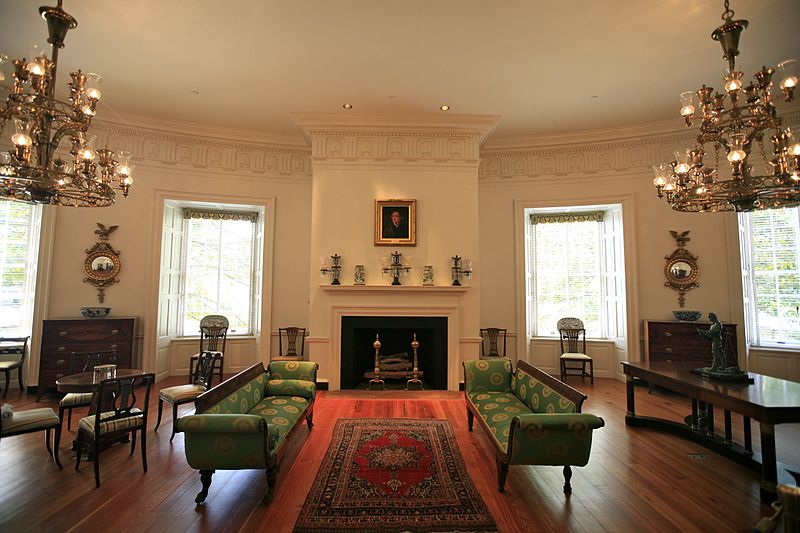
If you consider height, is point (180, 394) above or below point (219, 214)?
below

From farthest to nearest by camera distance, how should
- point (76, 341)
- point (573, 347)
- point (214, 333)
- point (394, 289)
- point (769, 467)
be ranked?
point (573, 347) → point (214, 333) → point (394, 289) → point (76, 341) → point (769, 467)

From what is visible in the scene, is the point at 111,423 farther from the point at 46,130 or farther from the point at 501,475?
the point at 501,475

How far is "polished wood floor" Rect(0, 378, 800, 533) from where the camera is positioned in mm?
2385

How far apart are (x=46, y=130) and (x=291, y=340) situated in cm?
409

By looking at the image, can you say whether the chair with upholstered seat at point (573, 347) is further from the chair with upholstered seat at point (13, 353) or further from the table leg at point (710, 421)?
the chair with upholstered seat at point (13, 353)

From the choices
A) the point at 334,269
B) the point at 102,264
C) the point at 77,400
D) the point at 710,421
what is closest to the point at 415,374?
the point at 334,269

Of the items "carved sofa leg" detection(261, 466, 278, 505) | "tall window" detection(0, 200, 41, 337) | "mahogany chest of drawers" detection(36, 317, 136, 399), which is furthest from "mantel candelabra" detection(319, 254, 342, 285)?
"tall window" detection(0, 200, 41, 337)

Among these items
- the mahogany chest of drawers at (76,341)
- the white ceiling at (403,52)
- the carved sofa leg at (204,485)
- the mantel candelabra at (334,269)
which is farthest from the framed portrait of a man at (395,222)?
the mahogany chest of drawers at (76,341)

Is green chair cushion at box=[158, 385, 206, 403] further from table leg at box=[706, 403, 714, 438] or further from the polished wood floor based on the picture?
table leg at box=[706, 403, 714, 438]

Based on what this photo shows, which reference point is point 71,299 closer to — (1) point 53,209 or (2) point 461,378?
(1) point 53,209

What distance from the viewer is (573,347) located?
6469 mm

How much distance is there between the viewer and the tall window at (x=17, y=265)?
17.2 ft

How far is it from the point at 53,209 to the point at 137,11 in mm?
3473

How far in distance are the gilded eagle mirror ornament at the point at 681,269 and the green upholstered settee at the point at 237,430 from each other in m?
5.78
